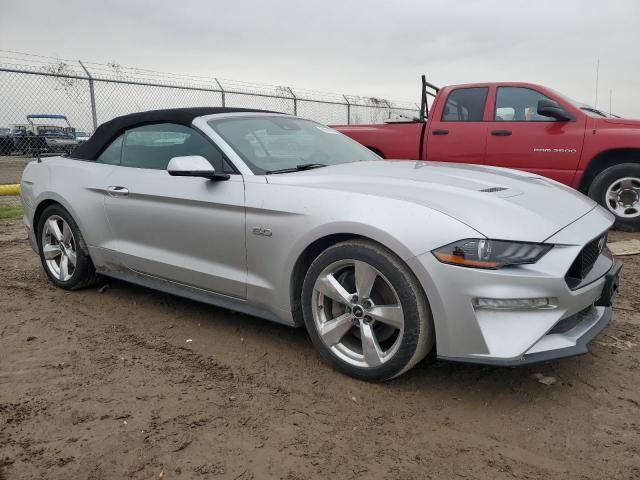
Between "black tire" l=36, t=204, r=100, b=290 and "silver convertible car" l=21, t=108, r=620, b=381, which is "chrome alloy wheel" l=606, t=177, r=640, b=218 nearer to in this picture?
"silver convertible car" l=21, t=108, r=620, b=381

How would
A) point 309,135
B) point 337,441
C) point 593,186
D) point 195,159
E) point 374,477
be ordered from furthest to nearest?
point 593,186, point 309,135, point 195,159, point 337,441, point 374,477

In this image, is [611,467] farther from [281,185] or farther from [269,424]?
[281,185]

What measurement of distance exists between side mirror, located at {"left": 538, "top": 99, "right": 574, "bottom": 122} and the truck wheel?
78 centimetres

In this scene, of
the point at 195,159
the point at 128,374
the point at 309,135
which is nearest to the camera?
the point at 128,374

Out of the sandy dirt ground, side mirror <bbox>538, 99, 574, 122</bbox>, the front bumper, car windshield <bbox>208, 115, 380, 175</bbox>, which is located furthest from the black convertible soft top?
side mirror <bbox>538, 99, 574, 122</bbox>

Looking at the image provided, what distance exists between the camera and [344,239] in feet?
9.44

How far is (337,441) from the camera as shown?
7.75ft

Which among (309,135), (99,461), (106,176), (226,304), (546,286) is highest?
(309,135)

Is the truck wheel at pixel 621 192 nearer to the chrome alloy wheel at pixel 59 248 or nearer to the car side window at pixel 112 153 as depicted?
the car side window at pixel 112 153

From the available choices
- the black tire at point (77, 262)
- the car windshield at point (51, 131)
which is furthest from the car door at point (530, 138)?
the car windshield at point (51, 131)

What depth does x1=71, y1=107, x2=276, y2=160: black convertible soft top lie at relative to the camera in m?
3.81

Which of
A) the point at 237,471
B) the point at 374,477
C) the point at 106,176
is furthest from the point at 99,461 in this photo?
the point at 106,176

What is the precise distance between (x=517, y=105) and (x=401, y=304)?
5203 mm

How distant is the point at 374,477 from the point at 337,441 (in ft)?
0.92
